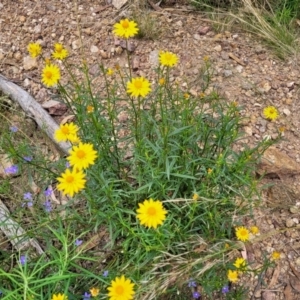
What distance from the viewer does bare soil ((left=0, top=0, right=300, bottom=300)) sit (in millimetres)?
2828

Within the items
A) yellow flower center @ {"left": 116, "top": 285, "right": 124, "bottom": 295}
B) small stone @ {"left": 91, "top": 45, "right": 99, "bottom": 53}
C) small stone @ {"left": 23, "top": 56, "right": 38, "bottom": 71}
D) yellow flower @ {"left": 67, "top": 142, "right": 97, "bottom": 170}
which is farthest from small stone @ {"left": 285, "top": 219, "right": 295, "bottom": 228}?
small stone @ {"left": 23, "top": 56, "right": 38, "bottom": 71}

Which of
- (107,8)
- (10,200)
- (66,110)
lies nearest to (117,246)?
(10,200)

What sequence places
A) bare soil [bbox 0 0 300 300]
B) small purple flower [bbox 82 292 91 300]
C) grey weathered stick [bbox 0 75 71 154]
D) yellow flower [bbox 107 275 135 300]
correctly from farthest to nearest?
bare soil [bbox 0 0 300 300] < grey weathered stick [bbox 0 75 71 154] < small purple flower [bbox 82 292 91 300] < yellow flower [bbox 107 275 135 300]

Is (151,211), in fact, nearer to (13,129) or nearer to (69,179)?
(69,179)

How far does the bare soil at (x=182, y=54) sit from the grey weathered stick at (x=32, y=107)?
4.5 inches

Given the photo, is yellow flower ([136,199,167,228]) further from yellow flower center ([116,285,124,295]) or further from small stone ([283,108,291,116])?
small stone ([283,108,291,116])

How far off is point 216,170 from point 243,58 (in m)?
1.32

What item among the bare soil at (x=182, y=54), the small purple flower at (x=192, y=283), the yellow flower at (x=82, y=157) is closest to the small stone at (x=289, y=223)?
the bare soil at (x=182, y=54)

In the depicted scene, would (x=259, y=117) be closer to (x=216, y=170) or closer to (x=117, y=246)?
(x=216, y=170)

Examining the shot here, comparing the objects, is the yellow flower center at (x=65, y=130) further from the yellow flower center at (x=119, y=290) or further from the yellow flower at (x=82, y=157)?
the yellow flower center at (x=119, y=290)

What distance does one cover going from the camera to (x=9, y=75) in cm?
308

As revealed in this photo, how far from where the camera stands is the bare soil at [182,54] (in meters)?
2.83

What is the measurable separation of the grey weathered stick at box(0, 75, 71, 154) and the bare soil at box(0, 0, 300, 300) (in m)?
0.12

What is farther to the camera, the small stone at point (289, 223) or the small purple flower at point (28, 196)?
the small stone at point (289, 223)
